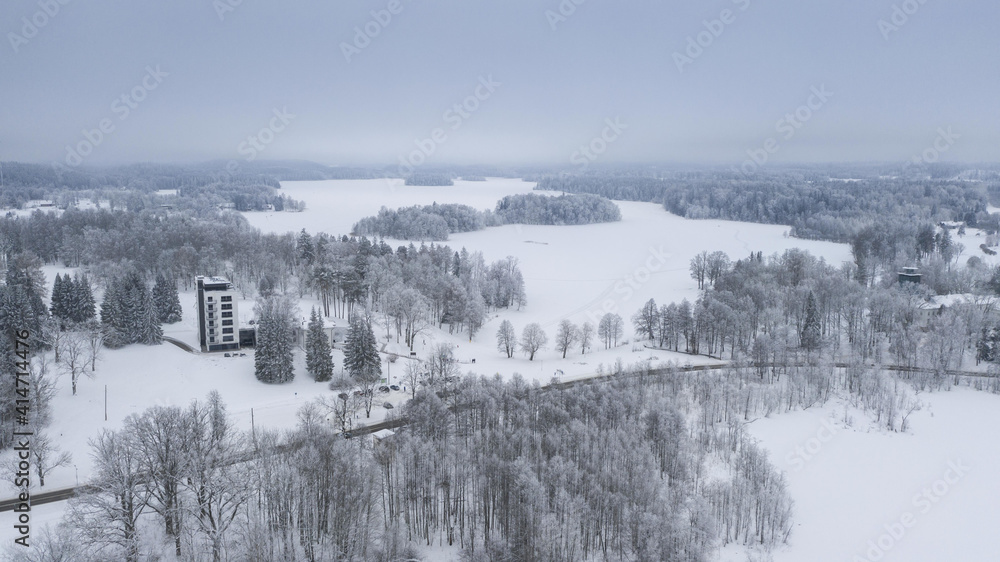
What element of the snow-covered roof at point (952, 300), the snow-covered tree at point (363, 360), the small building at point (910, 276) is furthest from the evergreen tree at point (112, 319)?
the small building at point (910, 276)

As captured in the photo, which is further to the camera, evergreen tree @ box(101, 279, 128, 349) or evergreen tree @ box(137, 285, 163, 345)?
evergreen tree @ box(137, 285, 163, 345)

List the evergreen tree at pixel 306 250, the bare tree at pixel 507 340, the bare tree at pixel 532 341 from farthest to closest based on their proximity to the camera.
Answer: the evergreen tree at pixel 306 250
the bare tree at pixel 507 340
the bare tree at pixel 532 341

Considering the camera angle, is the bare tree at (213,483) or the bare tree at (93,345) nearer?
the bare tree at (213,483)

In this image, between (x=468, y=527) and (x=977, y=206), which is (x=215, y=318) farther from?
(x=977, y=206)

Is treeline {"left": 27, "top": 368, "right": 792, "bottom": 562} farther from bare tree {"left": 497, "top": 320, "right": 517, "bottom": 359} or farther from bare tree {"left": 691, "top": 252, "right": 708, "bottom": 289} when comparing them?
bare tree {"left": 691, "top": 252, "right": 708, "bottom": 289}

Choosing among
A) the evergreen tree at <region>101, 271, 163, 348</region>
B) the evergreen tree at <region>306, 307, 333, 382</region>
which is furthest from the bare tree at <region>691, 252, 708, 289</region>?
the evergreen tree at <region>101, 271, 163, 348</region>

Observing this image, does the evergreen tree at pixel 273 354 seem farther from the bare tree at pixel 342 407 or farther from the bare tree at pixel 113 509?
the bare tree at pixel 113 509

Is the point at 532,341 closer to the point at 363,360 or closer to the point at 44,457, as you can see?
the point at 363,360

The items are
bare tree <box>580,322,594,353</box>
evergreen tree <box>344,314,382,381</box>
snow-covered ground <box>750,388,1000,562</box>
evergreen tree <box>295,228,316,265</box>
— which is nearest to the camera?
snow-covered ground <box>750,388,1000,562</box>
